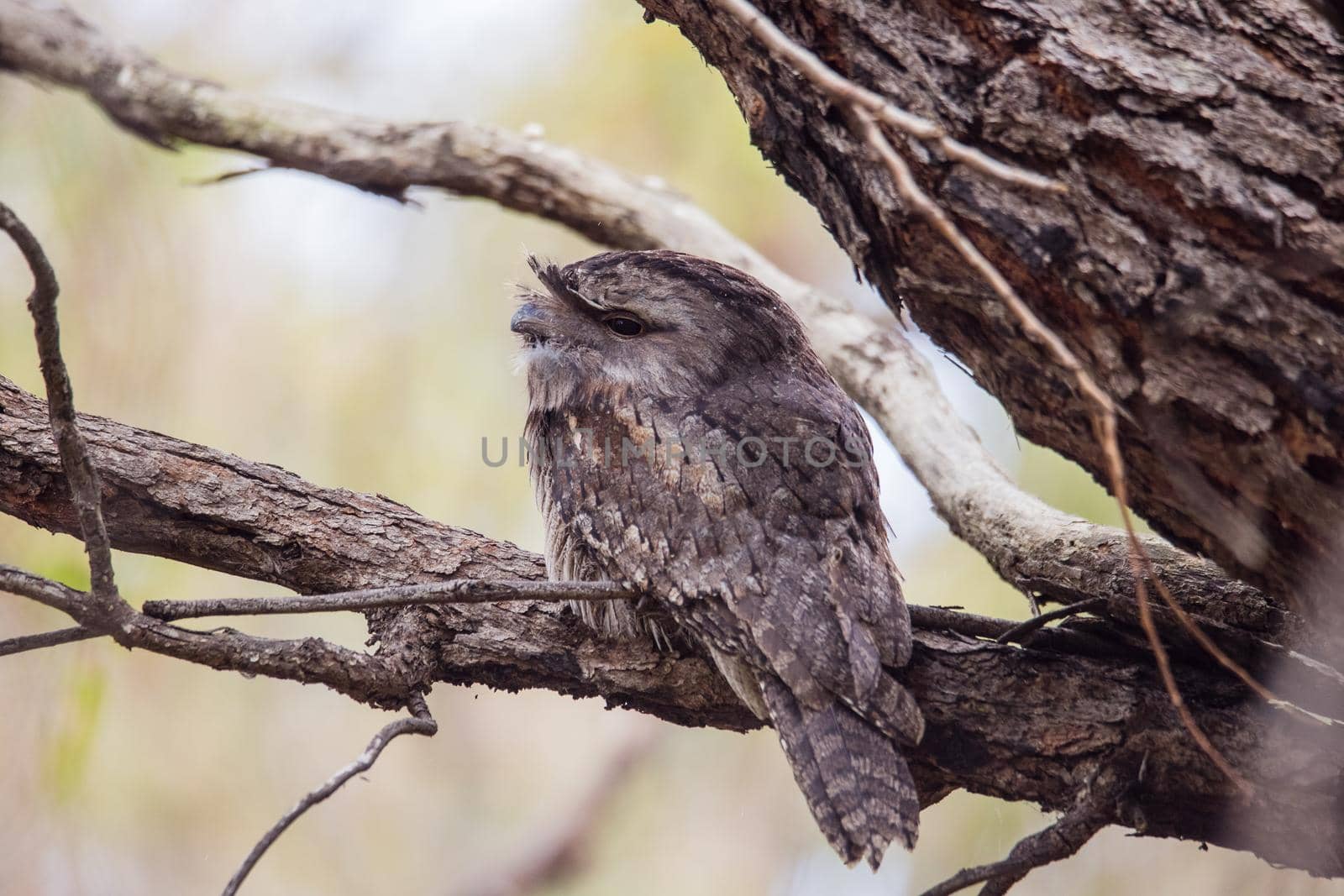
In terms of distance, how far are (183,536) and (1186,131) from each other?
217 centimetres

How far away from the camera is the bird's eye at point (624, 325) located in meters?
2.97

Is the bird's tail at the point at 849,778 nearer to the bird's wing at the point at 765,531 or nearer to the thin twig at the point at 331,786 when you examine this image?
the bird's wing at the point at 765,531

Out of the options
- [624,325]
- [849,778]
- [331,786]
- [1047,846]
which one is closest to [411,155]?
[624,325]

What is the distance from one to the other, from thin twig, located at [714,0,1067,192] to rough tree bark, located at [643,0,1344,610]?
0.22m

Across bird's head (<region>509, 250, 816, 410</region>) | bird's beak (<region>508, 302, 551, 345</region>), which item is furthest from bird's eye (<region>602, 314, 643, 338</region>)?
bird's beak (<region>508, 302, 551, 345</region>)

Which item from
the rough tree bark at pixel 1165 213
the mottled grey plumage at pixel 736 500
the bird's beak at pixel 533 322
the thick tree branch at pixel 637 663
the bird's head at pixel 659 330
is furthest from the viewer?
the bird's beak at pixel 533 322

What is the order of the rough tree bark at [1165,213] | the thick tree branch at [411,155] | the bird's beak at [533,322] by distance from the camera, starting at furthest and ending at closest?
the thick tree branch at [411,155]
the bird's beak at [533,322]
the rough tree bark at [1165,213]

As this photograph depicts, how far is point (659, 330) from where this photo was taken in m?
2.93

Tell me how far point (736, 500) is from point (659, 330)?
26.0 inches

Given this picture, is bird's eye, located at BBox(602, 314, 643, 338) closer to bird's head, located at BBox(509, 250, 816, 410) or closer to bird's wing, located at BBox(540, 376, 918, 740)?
bird's head, located at BBox(509, 250, 816, 410)

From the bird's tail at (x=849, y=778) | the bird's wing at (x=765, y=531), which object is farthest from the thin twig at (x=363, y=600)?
the bird's tail at (x=849, y=778)

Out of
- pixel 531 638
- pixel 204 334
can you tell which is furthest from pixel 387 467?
pixel 531 638

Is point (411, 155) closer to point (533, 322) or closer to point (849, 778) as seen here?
point (533, 322)

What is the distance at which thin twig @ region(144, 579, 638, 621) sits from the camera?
1.87 m
